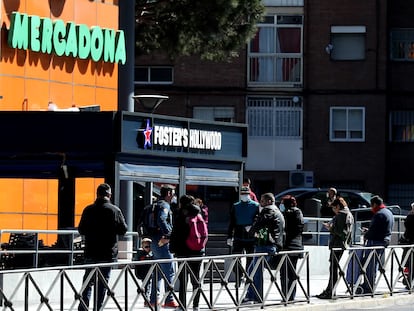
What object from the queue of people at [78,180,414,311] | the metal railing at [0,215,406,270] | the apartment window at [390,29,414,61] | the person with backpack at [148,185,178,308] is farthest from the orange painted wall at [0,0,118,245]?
the apartment window at [390,29,414,61]

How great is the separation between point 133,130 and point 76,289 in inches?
259

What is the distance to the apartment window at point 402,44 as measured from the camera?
51.5 metres

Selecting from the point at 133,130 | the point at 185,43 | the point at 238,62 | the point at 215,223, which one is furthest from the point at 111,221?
the point at 238,62

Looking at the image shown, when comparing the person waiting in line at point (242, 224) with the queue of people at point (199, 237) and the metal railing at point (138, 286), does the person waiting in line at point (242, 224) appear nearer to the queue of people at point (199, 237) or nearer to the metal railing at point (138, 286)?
the queue of people at point (199, 237)

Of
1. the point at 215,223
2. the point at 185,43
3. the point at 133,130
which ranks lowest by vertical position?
the point at 215,223

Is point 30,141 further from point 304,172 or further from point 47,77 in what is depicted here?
point 304,172

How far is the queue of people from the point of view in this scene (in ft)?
59.3

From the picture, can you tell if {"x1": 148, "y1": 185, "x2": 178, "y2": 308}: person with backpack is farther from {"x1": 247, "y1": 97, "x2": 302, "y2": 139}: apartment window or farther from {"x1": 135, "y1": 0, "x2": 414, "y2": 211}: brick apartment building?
{"x1": 247, "y1": 97, "x2": 302, "y2": 139}: apartment window

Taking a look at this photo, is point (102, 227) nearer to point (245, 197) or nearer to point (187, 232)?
point (187, 232)

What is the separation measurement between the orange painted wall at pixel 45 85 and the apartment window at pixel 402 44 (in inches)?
860

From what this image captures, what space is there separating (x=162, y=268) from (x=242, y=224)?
12.0 ft

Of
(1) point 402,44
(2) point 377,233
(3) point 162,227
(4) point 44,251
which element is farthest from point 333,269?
(1) point 402,44

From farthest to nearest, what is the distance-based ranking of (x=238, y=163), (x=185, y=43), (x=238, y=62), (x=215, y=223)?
1. (x=238, y=62)
2. (x=215, y=223)
3. (x=185, y=43)
4. (x=238, y=163)

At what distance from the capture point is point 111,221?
18.0 metres
